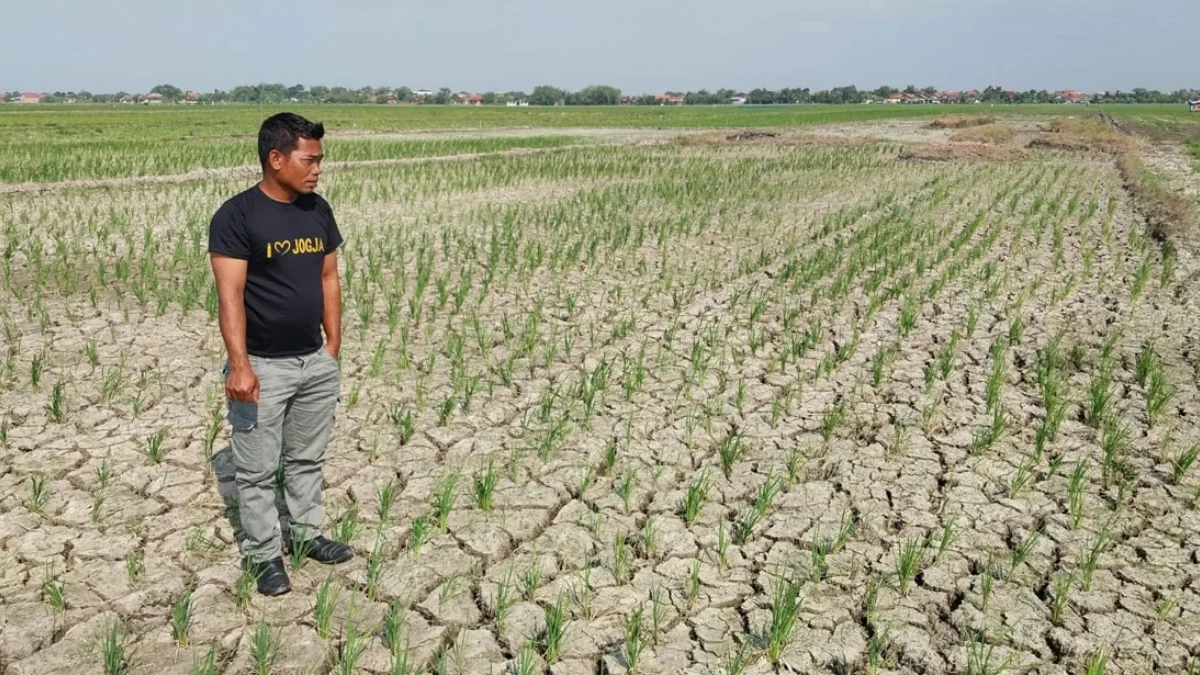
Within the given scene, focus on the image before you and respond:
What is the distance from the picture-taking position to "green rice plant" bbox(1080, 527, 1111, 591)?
3049mm

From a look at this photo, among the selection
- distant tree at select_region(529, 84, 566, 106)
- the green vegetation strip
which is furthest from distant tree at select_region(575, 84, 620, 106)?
the green vegetation strip

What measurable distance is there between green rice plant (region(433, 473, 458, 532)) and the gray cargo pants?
0.49 m

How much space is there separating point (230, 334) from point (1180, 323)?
674 cm

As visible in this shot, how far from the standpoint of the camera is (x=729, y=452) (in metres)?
4.04

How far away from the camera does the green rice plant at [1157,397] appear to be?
455 centimetres

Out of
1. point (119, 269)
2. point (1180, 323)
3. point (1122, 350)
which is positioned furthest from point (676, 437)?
point (119, 269)

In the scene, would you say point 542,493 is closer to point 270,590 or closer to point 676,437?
point 676,437

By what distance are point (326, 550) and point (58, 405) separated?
2.08m

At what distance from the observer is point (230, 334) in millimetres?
2564

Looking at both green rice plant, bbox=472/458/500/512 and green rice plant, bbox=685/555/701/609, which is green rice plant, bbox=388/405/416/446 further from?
green rice plant, bbox=685/555/701/609

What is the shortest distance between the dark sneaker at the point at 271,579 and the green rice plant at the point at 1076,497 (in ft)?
10.0

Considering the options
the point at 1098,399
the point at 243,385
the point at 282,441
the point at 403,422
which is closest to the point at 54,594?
the point at 282,441

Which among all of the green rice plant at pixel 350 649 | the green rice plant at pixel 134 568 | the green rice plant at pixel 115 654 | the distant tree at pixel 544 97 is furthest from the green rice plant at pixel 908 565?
the distant tree at pixel 544 97

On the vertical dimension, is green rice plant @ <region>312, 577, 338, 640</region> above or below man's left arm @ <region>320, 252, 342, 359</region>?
below
